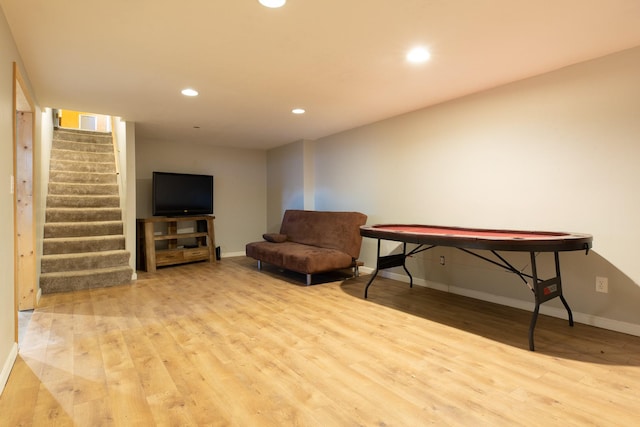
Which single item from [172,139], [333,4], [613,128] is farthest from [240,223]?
[613,128]

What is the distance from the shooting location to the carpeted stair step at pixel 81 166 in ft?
17.1

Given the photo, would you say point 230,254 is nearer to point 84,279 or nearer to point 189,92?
A: point 84,279

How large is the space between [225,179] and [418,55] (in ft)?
15.1

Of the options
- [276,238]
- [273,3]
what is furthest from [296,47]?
[276,238]

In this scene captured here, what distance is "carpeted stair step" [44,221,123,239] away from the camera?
14.2 feet

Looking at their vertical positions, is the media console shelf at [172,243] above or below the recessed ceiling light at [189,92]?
below

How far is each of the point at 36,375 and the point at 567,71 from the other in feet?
14.3

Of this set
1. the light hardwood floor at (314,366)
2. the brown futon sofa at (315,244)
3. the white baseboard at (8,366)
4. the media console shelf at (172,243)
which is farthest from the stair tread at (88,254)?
the white baseboard at (8,366)

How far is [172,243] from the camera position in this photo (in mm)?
5602

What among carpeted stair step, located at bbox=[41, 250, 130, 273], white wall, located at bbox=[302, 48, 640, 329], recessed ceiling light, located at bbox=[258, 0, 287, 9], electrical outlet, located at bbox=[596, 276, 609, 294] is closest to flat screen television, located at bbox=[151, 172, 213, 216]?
carpeted stair step, located at bbox=[41, 250, 130, 273]

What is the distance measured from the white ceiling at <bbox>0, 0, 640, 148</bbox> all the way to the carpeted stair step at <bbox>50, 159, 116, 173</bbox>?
1.83m

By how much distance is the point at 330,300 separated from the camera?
11.3ft

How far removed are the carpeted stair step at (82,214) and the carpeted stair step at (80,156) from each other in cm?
131

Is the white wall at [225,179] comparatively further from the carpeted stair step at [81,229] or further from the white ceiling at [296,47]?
the white ceiling at [296,47]
